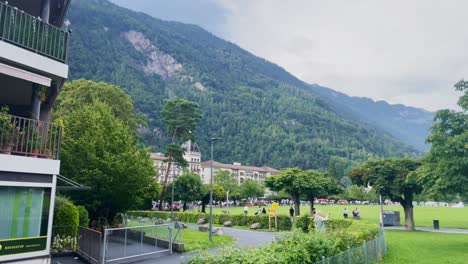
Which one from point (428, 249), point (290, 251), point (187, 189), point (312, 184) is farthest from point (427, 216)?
point (290, 251)

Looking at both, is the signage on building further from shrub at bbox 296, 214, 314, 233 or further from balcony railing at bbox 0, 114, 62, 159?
shrub at bbox 296, 214, 314, 233

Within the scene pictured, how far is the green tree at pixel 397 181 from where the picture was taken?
114ft

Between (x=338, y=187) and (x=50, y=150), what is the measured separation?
111ft

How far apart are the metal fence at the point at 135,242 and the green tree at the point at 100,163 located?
16.4 ft

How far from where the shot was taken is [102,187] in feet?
78.5

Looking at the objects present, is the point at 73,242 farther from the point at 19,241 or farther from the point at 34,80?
the point at 34,80

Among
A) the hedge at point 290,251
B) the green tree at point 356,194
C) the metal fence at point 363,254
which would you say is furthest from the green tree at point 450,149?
the green tree at point 356,194

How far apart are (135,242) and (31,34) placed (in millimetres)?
10012

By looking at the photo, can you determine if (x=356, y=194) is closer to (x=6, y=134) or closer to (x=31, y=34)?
(x=31, y=34)

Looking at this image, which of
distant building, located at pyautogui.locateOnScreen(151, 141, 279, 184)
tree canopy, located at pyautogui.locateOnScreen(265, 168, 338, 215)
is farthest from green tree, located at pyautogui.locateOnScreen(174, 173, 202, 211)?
distant building, located at pyautogui.locateOnScreen(151, 141, 279, 184)

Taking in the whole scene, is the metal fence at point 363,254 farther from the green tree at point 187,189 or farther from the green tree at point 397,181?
the green tree at point 187,189

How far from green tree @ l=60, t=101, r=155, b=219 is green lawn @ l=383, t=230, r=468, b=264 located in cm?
1489

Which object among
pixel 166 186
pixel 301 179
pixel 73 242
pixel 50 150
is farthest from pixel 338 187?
pixel 50 150

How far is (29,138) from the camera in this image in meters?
12.5
